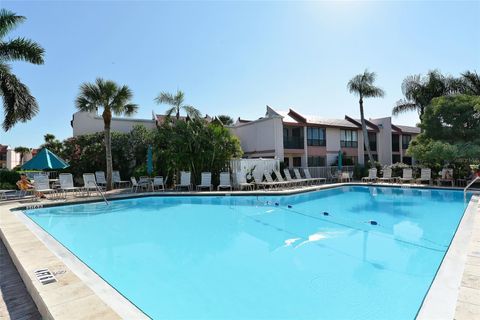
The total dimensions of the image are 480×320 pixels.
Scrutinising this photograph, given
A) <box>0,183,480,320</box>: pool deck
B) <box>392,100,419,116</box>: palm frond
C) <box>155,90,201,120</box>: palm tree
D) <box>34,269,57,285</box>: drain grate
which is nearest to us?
<box>0,183,480,320</box>: pool deck

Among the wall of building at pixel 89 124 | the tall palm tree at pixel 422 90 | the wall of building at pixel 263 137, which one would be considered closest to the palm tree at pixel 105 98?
the wall of building at pixel 89 124

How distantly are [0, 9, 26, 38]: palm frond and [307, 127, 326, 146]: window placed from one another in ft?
71.0

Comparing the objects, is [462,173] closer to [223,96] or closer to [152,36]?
[223,96]

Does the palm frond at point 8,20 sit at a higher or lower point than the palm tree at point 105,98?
higher

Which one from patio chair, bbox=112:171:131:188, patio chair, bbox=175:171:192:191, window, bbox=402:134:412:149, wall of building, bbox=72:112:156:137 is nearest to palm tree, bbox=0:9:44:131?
patio chair, bbox=112:171:131:188

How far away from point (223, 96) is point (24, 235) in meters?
17.6

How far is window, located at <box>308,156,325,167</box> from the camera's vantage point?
89.8 feet

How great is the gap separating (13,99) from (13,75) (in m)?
1.28

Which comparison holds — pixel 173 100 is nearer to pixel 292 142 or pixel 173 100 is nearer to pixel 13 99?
pixel 13 99

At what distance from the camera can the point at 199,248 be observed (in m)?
7.22

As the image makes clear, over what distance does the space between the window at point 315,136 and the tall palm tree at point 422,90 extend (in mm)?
8280

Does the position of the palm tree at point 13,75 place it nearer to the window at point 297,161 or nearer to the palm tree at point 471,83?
the window at point 297,161

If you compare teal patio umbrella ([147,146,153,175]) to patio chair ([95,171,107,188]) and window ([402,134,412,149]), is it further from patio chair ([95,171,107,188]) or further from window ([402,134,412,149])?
window ([402,134,412,149])

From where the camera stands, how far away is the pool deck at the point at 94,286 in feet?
10.6
